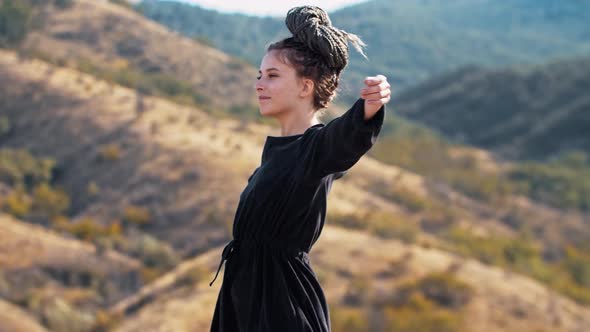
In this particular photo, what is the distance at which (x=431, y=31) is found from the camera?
124 m

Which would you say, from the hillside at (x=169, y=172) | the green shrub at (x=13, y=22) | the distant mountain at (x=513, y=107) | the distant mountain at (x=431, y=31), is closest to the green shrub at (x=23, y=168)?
the hillside at (x=169, y=172)

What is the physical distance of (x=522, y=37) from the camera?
5069 inches

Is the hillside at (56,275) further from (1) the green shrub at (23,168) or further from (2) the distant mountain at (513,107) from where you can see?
(2) the distant mountain at (513,107)

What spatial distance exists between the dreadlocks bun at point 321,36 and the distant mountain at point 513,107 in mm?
59846

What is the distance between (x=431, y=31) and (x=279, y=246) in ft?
407

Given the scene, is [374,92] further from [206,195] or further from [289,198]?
[206,195]

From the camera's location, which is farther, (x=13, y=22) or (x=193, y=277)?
(x=13, y=22)

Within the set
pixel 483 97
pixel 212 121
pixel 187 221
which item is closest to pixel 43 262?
pixel 187 221

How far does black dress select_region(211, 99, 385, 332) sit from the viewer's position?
8.82ft

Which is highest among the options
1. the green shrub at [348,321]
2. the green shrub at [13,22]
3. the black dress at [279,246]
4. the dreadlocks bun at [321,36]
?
the green shrub at [13,22]

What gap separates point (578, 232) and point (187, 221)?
62.7ft

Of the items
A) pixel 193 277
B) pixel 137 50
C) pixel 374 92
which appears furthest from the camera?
pixel 137 50

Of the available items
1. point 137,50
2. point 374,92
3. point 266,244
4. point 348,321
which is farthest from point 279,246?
point 137,50

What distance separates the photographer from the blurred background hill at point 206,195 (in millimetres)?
19016
